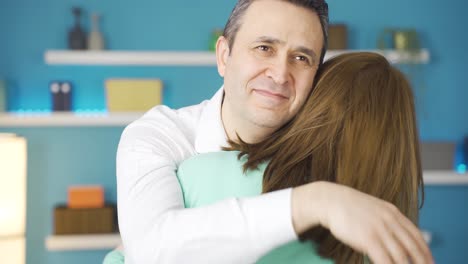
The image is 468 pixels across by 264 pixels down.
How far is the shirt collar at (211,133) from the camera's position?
4.46ft

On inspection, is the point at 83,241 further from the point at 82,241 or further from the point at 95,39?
the point at 95,39

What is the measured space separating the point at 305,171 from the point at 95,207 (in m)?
2.95

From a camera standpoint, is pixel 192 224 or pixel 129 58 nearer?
pixel 192 224

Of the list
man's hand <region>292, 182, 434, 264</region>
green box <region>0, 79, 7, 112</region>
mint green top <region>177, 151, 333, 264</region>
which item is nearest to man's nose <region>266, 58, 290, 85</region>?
mint green top <region>177, 151, 333, 264</region>

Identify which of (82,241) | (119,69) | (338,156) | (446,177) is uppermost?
(338,156)

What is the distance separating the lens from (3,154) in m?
3.25

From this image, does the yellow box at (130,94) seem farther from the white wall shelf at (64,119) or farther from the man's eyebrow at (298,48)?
the man's eyebrow at (298,48)

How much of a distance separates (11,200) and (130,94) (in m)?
0.96

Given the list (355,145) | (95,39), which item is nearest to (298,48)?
(355,145)

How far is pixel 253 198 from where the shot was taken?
77 centimetres

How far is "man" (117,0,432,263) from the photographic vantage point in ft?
2.26

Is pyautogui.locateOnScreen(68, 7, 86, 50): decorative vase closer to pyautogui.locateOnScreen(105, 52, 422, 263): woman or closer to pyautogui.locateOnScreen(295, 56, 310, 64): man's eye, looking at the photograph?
pyautogui.locateOnScreen(295, 56, 310, 64): man's eye

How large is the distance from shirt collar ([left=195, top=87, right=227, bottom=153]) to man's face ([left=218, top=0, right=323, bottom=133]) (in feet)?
0.33

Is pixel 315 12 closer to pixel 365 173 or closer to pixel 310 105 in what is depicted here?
pixel 310 105
